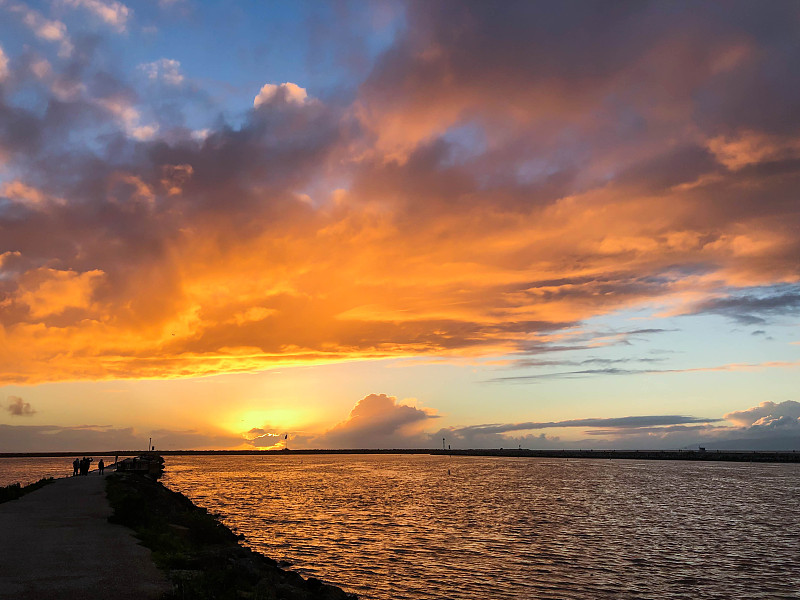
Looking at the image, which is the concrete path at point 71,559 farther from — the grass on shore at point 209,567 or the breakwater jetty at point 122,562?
the grass on shore at point 209,567

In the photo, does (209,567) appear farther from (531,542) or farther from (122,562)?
(531,542)

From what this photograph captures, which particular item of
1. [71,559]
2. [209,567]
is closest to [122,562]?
[71,559]

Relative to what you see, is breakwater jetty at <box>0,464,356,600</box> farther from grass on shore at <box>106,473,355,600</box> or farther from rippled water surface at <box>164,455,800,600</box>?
rippled water surface at <box>164,455,800,600</box>

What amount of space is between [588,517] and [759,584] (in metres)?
24.8

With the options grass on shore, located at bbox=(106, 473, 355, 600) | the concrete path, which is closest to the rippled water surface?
grass on shore, located at bbox=(106, 473, 355, 600)

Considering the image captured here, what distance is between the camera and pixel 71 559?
18859 millimetres

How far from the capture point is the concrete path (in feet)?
50.2

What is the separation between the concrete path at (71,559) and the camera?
15.3 meters

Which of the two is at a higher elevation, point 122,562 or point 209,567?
point 122,562

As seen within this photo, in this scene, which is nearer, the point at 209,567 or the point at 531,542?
the point at 209,567

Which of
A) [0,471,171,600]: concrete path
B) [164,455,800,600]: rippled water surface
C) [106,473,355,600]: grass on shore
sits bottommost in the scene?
[164,455,800,600]: rippled water surface

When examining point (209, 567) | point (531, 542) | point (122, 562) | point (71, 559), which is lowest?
point (531, 542)

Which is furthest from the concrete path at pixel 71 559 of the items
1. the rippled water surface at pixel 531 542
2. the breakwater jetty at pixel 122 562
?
the rippled water surface at pixel 531 542

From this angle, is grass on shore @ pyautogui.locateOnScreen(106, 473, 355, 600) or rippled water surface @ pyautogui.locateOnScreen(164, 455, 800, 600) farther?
rippled water surface @ pyautogui.locateOnScreen(164, 455, 800, 600)
